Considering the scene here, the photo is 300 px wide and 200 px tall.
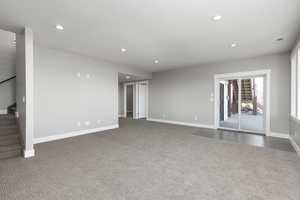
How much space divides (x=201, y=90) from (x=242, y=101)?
64.5 inches

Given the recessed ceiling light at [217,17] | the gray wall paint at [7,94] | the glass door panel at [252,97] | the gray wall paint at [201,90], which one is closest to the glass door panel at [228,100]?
the glass door panel at [252,97]

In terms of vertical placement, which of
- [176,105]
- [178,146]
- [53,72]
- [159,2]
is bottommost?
[178,146]

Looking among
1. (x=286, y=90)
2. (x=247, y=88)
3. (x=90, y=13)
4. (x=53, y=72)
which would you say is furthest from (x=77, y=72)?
(x=286, y=90)

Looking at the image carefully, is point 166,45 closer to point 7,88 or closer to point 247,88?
point 247,88

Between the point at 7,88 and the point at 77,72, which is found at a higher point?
the point at 77,72

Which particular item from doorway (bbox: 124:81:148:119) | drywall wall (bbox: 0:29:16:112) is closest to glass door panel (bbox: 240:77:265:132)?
doorway (bbox: 124:81:148:119)

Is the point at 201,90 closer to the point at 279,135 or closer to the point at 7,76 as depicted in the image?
the point at 279,135

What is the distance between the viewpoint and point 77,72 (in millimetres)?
4730

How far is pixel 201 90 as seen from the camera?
6219mm

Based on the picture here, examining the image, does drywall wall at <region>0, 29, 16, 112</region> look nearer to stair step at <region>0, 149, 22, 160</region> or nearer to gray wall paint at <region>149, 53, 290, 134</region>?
stair step at <region>0, 149, 22, 160</region>

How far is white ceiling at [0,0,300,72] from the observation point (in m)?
2.23

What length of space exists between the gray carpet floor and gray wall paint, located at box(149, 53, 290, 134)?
7.04 ft

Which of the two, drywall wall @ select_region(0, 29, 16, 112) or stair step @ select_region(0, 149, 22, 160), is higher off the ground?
drywall wall @ select_region(0, 29, 16, 112)

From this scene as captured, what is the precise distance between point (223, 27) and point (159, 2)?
159 centimetres
